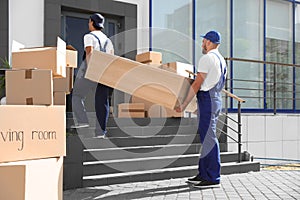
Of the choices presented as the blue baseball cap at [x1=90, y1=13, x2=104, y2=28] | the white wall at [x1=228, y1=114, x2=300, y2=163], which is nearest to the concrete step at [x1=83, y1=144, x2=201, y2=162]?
the white wall at [x1=228, y1=114, x2=300, y2=163]

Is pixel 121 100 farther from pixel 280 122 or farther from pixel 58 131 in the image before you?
pixel 58 131

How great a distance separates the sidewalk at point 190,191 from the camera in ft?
13.8

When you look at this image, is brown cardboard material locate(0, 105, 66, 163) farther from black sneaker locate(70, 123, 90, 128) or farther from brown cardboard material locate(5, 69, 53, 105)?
black sneaker locate(70, 123, 90, 128)

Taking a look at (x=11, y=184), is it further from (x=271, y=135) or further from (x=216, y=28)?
(x=216, y=28)

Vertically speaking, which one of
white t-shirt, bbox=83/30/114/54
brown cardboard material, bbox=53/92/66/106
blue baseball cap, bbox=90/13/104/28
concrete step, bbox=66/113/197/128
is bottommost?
concrete step, bbox=66/113/197/128

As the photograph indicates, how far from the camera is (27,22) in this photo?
708 cm

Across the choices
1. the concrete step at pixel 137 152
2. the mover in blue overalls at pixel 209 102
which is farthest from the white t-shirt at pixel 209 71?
the concrete step at pixel 137 152

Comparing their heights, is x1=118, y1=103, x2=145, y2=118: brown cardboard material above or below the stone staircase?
above

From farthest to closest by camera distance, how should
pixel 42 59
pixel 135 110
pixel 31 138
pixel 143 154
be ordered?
pixel 135 110
pixel 143 154
pixel 42 59
pixel 31 138

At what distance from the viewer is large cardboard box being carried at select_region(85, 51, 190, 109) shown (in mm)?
4070

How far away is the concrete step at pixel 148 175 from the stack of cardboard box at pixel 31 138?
5.08 ft

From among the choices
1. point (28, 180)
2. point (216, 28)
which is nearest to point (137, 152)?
point (28, 180)

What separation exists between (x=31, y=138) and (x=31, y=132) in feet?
0.14

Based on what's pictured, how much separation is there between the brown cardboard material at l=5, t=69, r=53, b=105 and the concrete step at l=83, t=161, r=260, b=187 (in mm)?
1863
